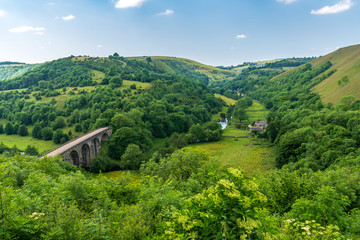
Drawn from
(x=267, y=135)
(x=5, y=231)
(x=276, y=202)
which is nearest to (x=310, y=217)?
(x=276, y=202)

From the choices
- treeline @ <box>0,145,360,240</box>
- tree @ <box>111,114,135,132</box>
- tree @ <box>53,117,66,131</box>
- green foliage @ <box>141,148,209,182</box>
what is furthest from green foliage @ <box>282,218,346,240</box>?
tree @ <box>53,117,66,131</box>

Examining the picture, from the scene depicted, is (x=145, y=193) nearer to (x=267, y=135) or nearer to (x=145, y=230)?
(x=145, y=230)

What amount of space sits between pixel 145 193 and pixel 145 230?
6.22 m

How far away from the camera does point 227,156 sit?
63.5 meters

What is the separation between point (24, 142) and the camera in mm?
74312

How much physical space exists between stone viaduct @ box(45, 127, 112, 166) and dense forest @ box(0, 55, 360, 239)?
9.86ft

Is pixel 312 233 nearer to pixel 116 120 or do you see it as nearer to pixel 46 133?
pixel 116 120

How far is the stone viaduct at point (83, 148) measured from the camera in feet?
150

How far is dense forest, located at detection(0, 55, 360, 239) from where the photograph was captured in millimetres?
7381

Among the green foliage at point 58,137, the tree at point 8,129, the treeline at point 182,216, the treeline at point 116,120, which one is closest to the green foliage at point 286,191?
the treeline at point 182,216

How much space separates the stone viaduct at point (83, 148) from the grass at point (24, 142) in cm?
1802

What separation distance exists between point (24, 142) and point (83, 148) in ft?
119

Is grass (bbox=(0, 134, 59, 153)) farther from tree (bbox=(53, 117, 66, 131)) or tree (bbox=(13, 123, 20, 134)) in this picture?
tree (bbox=(53, 117, 66, 131))

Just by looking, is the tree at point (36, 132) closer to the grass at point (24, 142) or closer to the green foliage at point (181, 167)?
the grass at point (24, 142)
